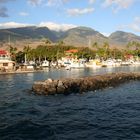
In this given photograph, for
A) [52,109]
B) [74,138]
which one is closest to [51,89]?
[52,109]

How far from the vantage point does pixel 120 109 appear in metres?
37.4

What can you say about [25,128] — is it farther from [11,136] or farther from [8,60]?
[8,60]

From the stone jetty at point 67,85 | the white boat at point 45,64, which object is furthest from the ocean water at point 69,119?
the white boat at point 45,64

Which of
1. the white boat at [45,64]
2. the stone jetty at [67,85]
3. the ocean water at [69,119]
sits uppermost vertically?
→ the white boat at [45,64]

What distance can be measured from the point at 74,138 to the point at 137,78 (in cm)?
6571

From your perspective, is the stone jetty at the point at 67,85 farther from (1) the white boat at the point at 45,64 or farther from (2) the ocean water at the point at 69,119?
(1) the white boat at the point at 45,64

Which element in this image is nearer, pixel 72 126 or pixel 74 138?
pixel 74 138

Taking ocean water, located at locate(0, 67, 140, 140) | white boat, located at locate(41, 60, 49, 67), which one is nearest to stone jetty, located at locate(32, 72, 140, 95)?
ocean water, located at locate(0, 67, 140, 140)

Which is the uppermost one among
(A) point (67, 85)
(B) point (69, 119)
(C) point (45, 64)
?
(C) point (45, 64)

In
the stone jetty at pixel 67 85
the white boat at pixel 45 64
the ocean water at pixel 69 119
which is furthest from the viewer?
the white boat at pixel 45 64

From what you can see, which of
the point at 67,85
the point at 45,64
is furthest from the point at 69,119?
the point at 45,64

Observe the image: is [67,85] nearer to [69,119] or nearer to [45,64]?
[69,119]

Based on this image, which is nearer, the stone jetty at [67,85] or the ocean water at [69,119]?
the ocean water at [69,119]

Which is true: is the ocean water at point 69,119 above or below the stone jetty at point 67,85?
below
